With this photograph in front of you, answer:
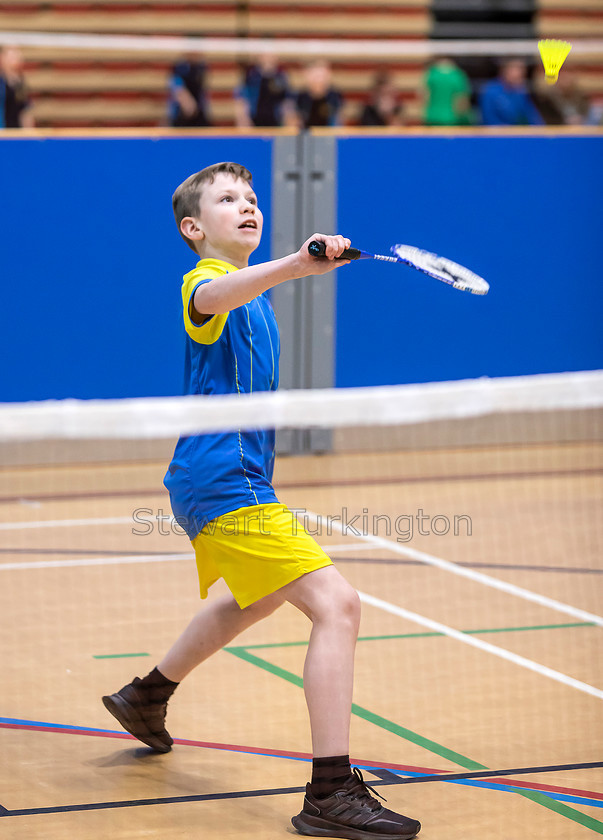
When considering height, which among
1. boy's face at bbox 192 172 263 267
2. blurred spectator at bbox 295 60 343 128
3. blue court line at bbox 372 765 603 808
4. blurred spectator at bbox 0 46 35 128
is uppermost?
blurred spectator at bbox 295 60 343 128

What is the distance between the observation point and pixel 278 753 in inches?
174

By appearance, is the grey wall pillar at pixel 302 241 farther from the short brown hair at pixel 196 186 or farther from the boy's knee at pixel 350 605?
the boy's knee at pixel 350 605

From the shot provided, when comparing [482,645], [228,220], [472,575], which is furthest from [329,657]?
[472,575]

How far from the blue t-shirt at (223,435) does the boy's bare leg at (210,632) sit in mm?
334

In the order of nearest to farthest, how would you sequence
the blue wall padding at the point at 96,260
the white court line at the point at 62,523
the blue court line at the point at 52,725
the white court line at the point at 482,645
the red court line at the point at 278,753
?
1. the red court line at the point at 278,753
2. the blue court line at the point at 52,725
3. the white court line at the point at 482,645
4. the white court line at the point at 62,523
5. the blue wall padding at the point at 96,260

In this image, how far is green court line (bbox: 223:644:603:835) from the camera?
392 centimetres

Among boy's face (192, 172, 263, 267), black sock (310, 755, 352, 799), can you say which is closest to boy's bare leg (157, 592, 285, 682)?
black sock (310, 755, 352, 799)

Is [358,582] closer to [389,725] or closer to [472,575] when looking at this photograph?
[472,575]

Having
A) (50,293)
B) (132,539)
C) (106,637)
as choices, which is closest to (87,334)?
(50,293)

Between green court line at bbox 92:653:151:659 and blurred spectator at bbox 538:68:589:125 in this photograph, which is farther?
blurred spectator at bbox 538:68:589:125

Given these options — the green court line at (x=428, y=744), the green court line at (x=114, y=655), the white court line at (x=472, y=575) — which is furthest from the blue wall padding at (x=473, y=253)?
the green court line at (x=114, y=655)

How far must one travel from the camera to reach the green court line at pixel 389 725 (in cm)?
439

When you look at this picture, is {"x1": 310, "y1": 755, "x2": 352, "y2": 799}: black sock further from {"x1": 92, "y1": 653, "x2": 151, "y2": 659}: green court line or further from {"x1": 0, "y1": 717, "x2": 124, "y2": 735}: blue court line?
{"x1": 92, "y1": 653, "x2": 151, "y2": 659}: green court line

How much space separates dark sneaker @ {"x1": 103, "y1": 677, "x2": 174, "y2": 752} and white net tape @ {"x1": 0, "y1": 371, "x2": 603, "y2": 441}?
39.7 inches
